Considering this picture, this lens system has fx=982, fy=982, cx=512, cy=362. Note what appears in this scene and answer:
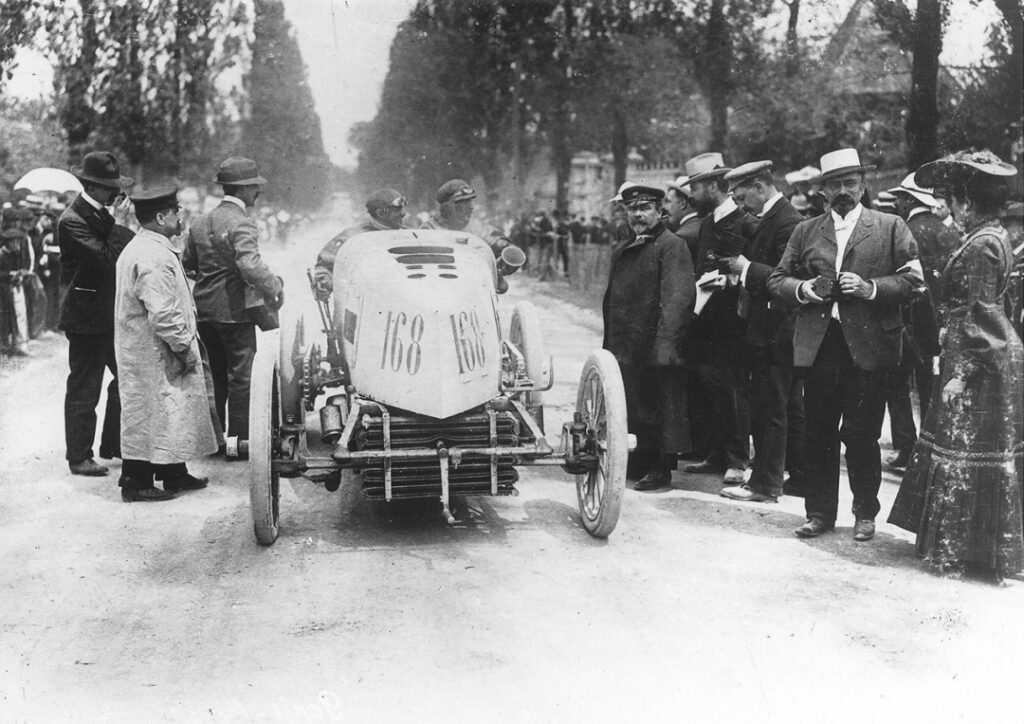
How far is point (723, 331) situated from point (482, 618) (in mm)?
3438

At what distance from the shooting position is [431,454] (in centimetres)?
532

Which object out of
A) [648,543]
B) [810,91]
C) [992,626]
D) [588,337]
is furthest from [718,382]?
[810,91]

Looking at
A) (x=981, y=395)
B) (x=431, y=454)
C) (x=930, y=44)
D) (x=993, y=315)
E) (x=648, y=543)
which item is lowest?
(x=648, y=543)

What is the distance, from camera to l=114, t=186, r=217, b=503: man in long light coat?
6160 millimetres

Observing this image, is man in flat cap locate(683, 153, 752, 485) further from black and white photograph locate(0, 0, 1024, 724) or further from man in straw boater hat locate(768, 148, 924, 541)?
man in straw boater hat locate(768, 148, 924, 541)

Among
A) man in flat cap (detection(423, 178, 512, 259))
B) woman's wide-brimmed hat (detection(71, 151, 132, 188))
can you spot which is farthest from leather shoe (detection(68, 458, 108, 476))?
man in flat cap (detection(423, 178, 512, 259))

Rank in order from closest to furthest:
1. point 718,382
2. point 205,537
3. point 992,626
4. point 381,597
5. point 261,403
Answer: point 992,626 → point 381,597 → point 261,403 → point 205,537 → point 718,382

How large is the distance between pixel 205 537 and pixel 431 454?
1.47 meters

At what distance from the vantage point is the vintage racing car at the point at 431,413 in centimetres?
534

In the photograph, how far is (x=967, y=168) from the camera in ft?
16.4

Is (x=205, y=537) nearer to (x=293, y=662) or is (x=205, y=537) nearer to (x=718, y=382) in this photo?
(x=293, y=662)

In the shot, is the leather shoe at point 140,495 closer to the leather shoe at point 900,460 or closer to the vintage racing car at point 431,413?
the vintage racing car at point 431,413

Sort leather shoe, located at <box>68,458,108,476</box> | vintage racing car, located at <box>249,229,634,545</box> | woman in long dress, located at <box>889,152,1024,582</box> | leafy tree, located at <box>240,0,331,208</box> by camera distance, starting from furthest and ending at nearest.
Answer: leafy tree, located at <box>240,0,331,208</box>
leather shoe, located at <box>68,458,108,476</box>
vintage racing car, located at <box>249,229,634,545</box>
woman in long dress, located at <box>889,152,1024,582</box>

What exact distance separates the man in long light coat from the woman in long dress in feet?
14.5
